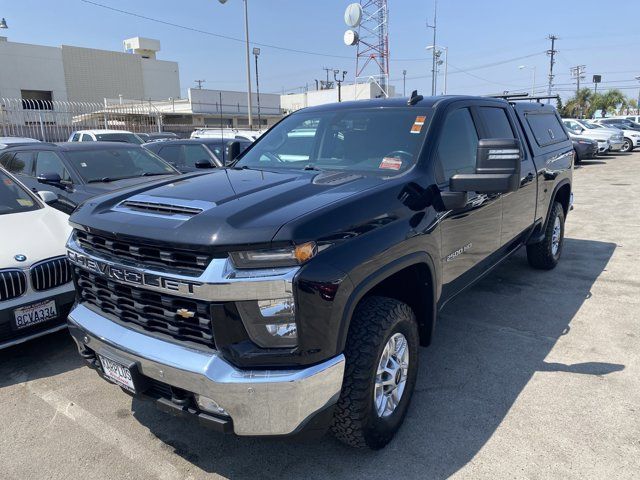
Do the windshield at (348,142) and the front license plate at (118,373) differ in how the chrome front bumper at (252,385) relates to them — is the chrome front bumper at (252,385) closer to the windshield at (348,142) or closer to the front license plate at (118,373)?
the front license plate at (118,373)

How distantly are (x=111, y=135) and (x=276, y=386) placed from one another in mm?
16002

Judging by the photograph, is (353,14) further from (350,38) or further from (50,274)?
(50,274)

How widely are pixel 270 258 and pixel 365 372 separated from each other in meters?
0.77

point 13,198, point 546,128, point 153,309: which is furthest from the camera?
point 546,128

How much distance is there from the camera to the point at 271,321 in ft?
7.10

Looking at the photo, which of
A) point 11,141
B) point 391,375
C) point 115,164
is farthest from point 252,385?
point 11,141

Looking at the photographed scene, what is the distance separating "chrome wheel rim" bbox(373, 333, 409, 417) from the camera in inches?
105

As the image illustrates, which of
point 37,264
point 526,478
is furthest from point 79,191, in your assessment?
point 526,478

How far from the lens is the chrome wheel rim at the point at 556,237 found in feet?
19.3

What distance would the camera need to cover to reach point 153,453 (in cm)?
281

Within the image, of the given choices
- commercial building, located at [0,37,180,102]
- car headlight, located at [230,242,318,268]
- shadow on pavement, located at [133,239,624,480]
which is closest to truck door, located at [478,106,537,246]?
shadow on pavement, located at [133,239,624,480]

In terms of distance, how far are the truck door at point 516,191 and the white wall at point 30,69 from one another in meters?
46.2

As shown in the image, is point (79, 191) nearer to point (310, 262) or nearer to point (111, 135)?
point (310, 262)

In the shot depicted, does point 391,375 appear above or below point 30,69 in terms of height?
below
